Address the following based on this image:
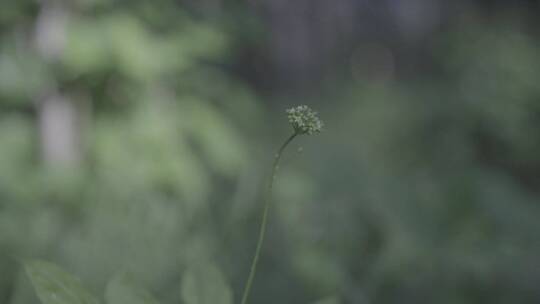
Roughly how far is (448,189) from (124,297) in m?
1.56

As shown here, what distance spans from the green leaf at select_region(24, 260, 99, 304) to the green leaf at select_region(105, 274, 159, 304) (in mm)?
19

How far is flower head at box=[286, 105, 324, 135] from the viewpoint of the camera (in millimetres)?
568

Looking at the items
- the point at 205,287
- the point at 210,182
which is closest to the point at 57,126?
the point at 210,182

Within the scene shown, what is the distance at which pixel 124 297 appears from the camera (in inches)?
22.7

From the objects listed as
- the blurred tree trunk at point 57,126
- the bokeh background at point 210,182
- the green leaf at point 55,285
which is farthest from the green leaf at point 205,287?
the blurred tree trunk at point 57,126

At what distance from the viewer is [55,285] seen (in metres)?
0.55

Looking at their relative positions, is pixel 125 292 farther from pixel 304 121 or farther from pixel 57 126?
pixel 57 126

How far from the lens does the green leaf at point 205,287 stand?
2.04 feet

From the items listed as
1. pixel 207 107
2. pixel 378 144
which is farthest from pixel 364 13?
pixel 207 107

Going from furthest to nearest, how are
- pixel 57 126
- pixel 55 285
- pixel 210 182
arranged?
pixel 210 182
pixel 57 126
pixel 55 285

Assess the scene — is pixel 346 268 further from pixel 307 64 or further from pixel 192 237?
pixel 307 64

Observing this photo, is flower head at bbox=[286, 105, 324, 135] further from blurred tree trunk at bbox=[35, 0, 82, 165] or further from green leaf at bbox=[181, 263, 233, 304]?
blurred tree trunk at bbox=[35, 0, 82, 165]

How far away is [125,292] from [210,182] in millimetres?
2210

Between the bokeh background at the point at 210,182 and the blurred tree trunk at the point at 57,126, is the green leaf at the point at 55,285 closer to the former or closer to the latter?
the bokeh background at the point at 210,182
